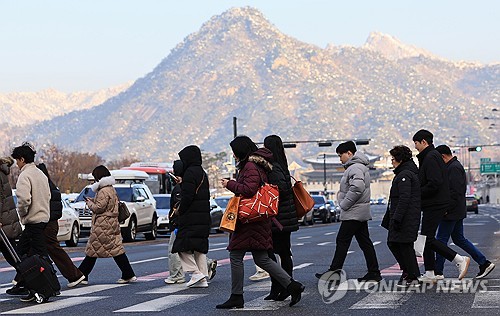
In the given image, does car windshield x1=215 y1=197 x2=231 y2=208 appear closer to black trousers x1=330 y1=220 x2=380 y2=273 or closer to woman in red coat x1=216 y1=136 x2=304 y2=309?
black trousers x1=330 y1=220 x2=380 y2=273

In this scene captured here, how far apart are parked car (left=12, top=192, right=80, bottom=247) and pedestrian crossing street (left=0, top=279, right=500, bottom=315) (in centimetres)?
1511

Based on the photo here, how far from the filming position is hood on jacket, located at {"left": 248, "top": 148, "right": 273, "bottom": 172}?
14062 millimetres

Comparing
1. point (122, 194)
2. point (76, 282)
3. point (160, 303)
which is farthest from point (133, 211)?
point (160, 303)

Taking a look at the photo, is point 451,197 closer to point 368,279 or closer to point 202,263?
point 368,279

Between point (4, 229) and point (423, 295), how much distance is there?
16.1ft

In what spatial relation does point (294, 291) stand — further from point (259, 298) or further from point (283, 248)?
point (283, 248)

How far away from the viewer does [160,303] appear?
48.1ft

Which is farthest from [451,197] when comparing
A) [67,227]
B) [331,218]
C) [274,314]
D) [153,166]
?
[331,218]

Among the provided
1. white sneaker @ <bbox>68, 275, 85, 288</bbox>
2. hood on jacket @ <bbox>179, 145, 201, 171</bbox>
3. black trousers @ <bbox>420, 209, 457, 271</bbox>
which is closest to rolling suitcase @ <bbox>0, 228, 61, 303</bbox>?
white sneaker @ <bbox>68, 275, 85, 288</bbox>

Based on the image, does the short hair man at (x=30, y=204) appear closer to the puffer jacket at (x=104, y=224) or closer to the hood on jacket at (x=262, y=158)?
the puffer jacket at (x=104, y=224)

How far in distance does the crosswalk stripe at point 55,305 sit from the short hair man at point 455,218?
4.59 metres

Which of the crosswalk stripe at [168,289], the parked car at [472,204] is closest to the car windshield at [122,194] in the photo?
the crosswalk stripe at [168,289]

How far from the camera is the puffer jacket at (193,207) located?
655 inches

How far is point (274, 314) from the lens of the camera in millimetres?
13312
